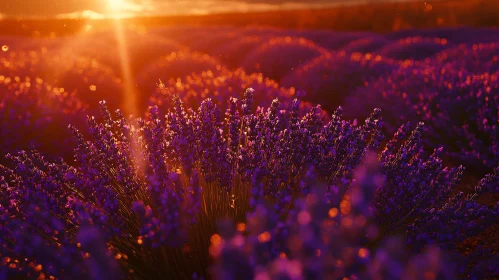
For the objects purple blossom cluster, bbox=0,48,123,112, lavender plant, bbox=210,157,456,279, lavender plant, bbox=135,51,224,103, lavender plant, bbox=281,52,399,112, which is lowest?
lavender plant, bbox=281,52,399,112

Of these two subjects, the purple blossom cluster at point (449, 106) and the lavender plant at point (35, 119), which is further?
the purple blossom cluster at point (449, 106)

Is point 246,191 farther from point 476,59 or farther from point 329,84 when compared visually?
point 476,59

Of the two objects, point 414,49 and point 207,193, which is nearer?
point 207,193

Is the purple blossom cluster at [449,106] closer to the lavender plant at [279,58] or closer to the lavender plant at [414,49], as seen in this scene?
the lavender plant at [279,58]

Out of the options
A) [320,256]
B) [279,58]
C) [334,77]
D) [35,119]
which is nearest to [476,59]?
[334,77]

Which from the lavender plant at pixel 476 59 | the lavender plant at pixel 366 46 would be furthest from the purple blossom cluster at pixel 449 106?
the lavender plant at pixel 366 46

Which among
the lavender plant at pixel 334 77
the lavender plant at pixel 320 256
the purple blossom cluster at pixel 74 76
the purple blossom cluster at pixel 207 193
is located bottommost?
the lavender plant at pixel 334 77

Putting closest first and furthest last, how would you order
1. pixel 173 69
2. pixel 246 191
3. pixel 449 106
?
1. pixel 246 191
2. pixel 449 106
3. pixel 173 69

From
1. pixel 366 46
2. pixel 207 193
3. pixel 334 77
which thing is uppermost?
pixel 207 193

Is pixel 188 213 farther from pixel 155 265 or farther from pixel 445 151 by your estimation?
pixel 445 151

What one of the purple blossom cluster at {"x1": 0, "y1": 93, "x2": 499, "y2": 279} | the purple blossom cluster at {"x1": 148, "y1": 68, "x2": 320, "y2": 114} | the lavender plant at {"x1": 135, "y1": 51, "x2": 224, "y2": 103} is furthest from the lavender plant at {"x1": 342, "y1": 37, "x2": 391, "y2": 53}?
the purple blossom cluster at {"x1": 0, "y1": 93, "x2": 499, "y2": 279}

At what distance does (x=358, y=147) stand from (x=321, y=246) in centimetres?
120

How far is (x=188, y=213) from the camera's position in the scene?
5.82 ft

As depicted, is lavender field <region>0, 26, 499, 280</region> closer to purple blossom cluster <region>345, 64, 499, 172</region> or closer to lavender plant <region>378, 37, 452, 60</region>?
purple blossom cluster <region>345, 64, 499, 172</region>
